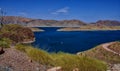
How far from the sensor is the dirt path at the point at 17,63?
11.6 m

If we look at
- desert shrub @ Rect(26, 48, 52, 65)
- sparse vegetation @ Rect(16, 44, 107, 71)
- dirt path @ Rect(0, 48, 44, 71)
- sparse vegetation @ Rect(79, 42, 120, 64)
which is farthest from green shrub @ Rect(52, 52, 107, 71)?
sparse vegetation @ Rect(79, 42, 120, 64)

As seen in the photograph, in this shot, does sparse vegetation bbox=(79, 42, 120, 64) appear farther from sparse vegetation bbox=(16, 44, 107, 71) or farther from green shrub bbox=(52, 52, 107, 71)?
green shrub bbox=(52, 52, 107, 71)

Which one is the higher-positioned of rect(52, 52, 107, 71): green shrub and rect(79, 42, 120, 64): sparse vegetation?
rect(52, 52, 107, 71): green shrub

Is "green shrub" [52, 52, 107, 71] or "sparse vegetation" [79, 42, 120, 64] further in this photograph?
"sparse vegetation" [79, 42, 120, 64]

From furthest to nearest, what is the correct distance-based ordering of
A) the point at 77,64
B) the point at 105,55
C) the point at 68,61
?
the point at 105,55 → the point at 68,61 → the point at 77,64

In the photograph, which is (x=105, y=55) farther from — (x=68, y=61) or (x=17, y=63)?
(x=17, y=63)

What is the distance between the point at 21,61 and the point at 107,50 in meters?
27.9

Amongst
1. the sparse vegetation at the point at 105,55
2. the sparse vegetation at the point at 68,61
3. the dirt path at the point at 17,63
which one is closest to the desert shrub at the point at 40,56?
the sparse vegetation at the point at 68,61

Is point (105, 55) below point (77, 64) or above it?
below

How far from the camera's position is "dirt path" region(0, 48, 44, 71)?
38.0 ft

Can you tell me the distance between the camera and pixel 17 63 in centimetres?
1224

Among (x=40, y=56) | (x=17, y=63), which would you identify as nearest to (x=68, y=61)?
(x=40, y=56)

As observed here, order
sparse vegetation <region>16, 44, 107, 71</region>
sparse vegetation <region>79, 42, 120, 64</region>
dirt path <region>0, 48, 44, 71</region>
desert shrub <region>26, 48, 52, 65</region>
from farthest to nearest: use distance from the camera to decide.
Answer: sparse vegetation <region>79, 42, 120, 64</region> → desert shrub <region>26, 48, 52, 65</region> → sparse vegetation <region>16, 44, 107, 71</region> → dirt path <region>0, 48, 44, 71</region>

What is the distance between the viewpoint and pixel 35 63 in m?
12.8
